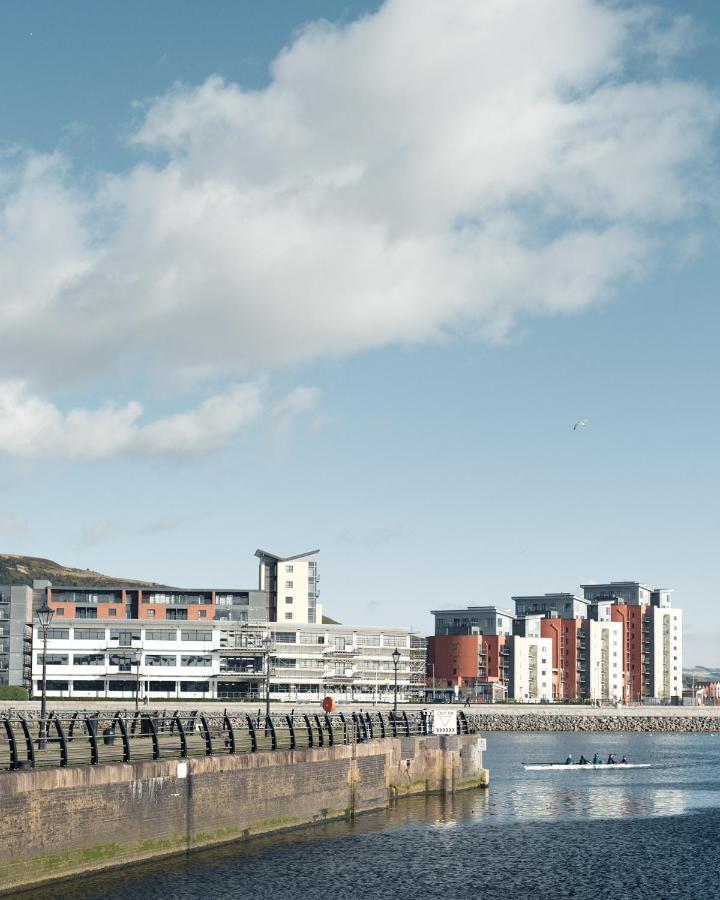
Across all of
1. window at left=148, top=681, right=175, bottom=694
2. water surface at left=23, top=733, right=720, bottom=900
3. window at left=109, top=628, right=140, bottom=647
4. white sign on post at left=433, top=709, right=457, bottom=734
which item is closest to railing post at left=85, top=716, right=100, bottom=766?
water surface at left=23, top=733, right=720, bottom=900

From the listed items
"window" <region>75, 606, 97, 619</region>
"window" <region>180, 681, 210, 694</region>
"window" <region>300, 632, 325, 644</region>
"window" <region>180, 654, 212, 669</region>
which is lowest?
"window" <region>180, 681, 210, 694</region>

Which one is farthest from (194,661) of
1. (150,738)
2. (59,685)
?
(150,738)

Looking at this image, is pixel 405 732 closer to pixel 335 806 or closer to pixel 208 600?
pixel 335 806

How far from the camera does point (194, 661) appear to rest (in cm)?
18588

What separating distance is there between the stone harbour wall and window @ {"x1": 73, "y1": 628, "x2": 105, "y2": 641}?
124322mm

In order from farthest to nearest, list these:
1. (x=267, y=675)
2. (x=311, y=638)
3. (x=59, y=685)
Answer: (x=311, y=638)
(x=59, y=685)
(x=267, y=675)

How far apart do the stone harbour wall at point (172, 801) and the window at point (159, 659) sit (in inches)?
4800

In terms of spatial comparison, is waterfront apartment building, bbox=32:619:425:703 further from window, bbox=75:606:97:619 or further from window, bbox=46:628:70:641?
window, bbox=75:606:97:619

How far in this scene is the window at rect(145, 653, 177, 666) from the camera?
184 metres

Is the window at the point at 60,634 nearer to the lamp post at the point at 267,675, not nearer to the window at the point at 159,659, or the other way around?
the window at the point at 159,659

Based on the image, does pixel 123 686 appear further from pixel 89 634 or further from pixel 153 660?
pixel 89 634

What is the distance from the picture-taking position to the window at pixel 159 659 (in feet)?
602

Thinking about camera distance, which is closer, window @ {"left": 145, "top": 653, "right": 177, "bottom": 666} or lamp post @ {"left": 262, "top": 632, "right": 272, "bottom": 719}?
lamp post @ {"left": 262, "top": 632, "right": 272, "bottom": 719}

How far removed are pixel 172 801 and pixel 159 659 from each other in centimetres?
14405
